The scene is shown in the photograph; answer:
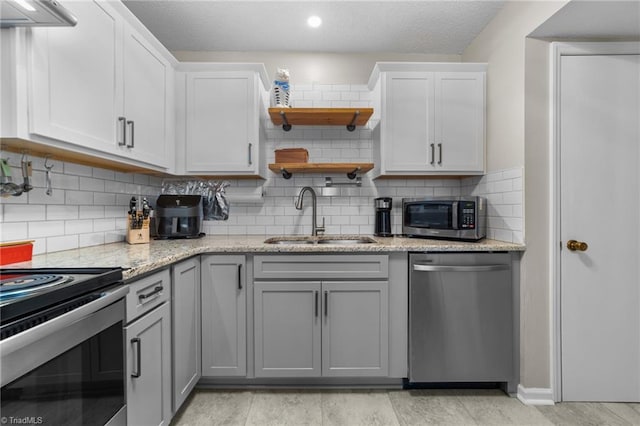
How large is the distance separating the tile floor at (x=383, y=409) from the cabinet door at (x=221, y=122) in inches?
60.6

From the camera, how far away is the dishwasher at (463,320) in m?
1.96

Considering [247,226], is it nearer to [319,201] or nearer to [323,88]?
[319,201]

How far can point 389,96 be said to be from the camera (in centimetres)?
235

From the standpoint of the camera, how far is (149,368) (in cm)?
138

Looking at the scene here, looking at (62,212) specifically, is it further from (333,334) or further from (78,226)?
(333,334)

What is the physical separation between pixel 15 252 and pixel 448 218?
7.62 ft

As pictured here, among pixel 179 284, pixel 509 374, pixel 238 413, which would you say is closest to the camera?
pixel 179 284

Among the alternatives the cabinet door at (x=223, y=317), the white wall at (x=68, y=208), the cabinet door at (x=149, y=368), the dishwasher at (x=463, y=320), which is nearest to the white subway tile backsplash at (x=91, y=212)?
the white wall at (x=68, y=208)

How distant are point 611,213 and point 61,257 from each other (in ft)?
9.71

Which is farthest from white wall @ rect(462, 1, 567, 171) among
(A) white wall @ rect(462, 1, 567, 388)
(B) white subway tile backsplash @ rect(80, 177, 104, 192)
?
(B) white subway tile backsplash @ rect(80, 177, 104, 192)

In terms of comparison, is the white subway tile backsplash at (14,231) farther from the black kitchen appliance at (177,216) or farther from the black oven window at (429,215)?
the black oven window at (429,215)

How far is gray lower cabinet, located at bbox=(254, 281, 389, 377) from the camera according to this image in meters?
1.99

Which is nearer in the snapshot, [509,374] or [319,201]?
[509,374]

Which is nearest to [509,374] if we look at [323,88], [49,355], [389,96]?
[389,96]
